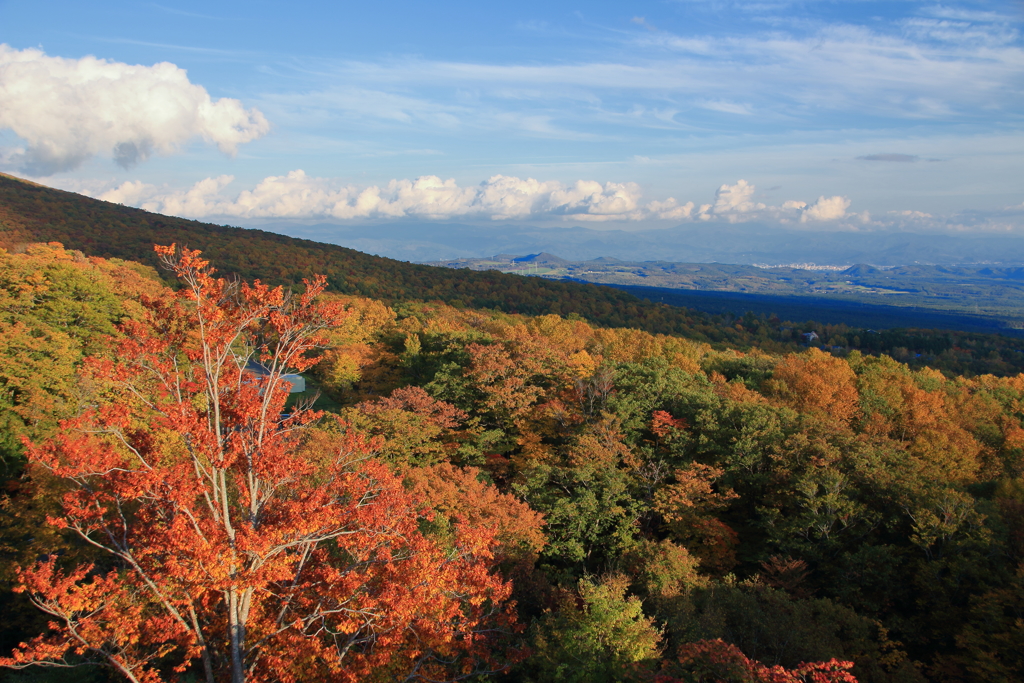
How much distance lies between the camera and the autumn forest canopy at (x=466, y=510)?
Result: 449 inches

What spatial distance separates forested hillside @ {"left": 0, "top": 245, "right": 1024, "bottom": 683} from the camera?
1141 cm

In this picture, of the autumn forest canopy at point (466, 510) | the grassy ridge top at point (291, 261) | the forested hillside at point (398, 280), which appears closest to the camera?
the autumn forest canopy at point (466, 510)

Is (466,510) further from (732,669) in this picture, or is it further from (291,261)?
(291,261)

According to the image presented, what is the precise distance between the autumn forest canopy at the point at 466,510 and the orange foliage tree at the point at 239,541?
0.30 ft

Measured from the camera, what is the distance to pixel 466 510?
68.6 ft

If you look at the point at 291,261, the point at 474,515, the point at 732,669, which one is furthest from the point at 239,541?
the point at 291,261

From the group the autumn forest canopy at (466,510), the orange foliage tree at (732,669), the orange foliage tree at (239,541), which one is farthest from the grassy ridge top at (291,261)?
the orange foliage tree at (732,669)

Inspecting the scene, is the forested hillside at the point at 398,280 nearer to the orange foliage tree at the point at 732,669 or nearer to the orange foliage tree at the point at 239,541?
the orange foliage tree at the point at 732,669

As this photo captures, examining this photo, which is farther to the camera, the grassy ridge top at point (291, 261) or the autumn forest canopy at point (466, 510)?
the grassy ridge top at point (291, 261)

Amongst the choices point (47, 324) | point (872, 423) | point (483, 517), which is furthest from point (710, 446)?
point (47, 324)

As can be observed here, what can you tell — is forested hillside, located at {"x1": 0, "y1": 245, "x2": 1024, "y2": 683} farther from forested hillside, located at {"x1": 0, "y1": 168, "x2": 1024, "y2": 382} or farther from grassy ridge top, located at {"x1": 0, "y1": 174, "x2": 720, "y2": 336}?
grassy ridge top, located at {"x1": 0, "y1": 174, "x2": 720, "y2": 336}

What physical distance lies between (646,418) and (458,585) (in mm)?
18524

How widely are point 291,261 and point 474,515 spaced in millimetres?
95883

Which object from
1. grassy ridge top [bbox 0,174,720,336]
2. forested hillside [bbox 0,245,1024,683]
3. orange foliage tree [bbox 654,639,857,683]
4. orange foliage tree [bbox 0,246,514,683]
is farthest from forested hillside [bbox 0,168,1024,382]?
orange foliage tree [bbox 0,246,514,683]
